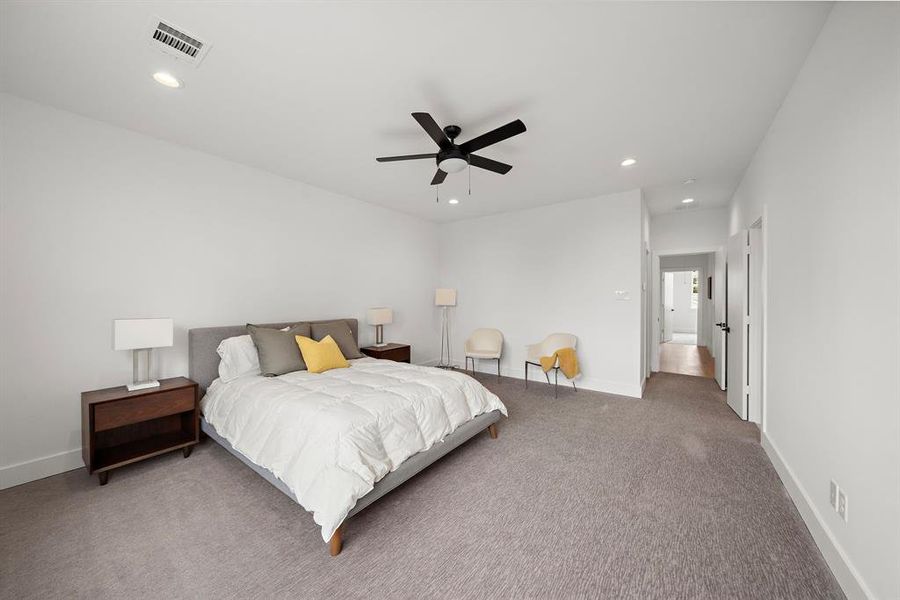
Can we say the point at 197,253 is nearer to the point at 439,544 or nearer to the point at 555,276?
the point at 439,544

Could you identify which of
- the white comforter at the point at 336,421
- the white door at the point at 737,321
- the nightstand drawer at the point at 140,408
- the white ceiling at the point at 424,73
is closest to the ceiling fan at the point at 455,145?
the white ceiling at the point at 424,73

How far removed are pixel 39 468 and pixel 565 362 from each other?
5.00 meters

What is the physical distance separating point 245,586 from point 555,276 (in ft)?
15.4

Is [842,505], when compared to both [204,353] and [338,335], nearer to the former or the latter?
[338,335]

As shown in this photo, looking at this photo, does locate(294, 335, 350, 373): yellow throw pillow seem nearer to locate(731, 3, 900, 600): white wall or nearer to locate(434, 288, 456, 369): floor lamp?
locate(434, 288, 456, 369): floor lamp

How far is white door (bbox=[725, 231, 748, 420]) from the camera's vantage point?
3.46 m

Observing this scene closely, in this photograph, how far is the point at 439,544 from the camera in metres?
1.75

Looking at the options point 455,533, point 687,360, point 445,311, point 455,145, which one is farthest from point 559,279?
point 687,360

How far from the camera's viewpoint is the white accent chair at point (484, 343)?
17.3 feet

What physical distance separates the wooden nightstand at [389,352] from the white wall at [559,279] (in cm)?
153

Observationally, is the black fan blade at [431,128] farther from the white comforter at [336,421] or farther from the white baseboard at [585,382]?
the white baseboard at [585,382]

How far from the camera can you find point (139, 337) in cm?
253

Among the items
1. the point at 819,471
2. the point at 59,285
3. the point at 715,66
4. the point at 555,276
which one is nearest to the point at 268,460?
the point at 59,285

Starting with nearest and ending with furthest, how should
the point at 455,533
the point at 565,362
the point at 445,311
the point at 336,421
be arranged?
the point at 455,533, the point at 336,421, the point at 565,362, the point at 445,311
